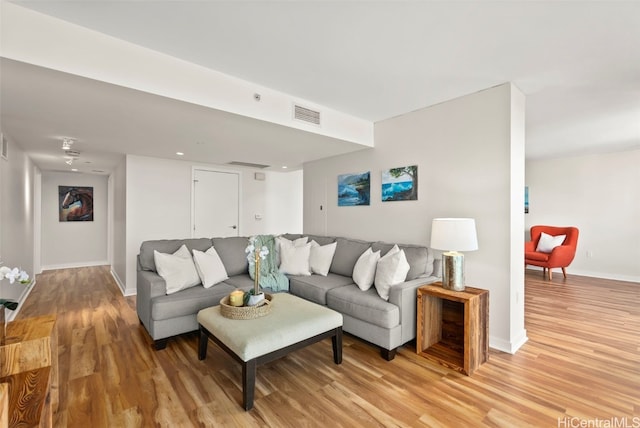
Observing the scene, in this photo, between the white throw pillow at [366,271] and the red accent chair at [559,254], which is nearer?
the white throw pillow at [366,271]

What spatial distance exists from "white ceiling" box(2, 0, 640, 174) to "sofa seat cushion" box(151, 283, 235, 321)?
66.3 inches

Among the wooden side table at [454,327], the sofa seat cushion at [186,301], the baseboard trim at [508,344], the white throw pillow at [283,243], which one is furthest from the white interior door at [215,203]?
the baseboard trim at [508,344]

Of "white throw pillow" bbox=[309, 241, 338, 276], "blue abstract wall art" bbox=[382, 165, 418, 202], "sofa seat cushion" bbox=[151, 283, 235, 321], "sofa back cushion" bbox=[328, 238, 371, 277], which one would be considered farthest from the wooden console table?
"blue abstract wall art" bbox=[382, 165, 418, 202]

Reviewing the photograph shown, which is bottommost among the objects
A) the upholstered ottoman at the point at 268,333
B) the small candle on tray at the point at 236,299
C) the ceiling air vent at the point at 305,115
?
the upholstered ottoman at the point at 268,333

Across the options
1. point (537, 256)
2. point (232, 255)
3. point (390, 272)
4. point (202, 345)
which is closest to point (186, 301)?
point (202, 345)

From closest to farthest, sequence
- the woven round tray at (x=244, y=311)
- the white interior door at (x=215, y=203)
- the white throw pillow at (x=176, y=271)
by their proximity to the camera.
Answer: the woven round tray at (x=244, y=311) < the white throw pillow at (x=176, y=271) < the white interior door at (x=215, y=203)

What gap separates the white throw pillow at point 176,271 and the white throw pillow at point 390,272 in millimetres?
1877

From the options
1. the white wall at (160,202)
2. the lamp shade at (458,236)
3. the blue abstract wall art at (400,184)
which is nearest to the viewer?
the lamp shade at (458,236)

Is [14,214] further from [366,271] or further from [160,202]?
[366,271]

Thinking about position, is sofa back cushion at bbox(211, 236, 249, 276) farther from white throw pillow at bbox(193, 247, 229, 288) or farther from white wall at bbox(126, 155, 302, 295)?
white wall at bbox(126, 155, 302, 295)

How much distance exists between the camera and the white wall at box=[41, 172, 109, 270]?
20.5ft

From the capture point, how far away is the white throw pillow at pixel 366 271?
296 centimetres

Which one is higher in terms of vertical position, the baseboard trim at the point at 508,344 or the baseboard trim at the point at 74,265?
the baseboard trim at the point at 74,265

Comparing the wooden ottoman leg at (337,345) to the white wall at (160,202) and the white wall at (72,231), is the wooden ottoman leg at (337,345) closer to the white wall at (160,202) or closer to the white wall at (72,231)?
the white wall at (160,202)
